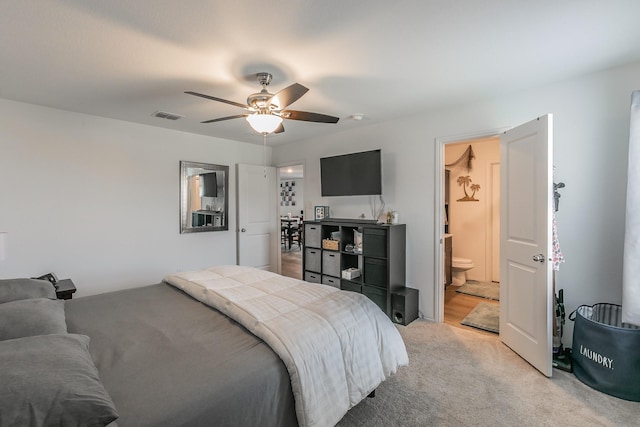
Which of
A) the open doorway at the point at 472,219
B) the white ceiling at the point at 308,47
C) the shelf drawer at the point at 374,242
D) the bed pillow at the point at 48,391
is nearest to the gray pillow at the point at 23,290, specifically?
the bed pillow at the point at 48,391

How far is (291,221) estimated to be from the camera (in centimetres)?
888

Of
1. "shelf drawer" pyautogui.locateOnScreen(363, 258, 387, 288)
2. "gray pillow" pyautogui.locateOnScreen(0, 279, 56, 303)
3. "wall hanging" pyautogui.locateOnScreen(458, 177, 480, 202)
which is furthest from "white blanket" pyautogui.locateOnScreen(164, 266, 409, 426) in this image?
"wall hanging" pyautogui.locateOnScreen(458, 177, 480, 202)

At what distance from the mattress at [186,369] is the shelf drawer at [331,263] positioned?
213 centimetres

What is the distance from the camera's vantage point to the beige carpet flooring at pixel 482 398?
1821mm

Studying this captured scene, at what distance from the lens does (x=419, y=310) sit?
11.4 feet

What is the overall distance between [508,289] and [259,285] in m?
2.30

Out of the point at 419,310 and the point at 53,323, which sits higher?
the point at 53,323

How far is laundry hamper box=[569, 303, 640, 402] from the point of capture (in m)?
1.98

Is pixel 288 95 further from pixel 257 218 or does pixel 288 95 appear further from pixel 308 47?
A: pixel 257 218

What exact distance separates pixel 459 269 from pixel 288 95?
394 centimetres

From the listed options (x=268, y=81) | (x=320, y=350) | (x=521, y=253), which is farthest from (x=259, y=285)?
(x=521, y=253)

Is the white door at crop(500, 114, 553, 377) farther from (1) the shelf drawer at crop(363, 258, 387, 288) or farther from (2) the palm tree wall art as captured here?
(2) the palm tree wall art

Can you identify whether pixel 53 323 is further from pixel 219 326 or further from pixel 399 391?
pixel 399 391

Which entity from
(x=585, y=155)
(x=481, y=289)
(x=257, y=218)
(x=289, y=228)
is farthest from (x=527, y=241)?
(x=289, y=228)
